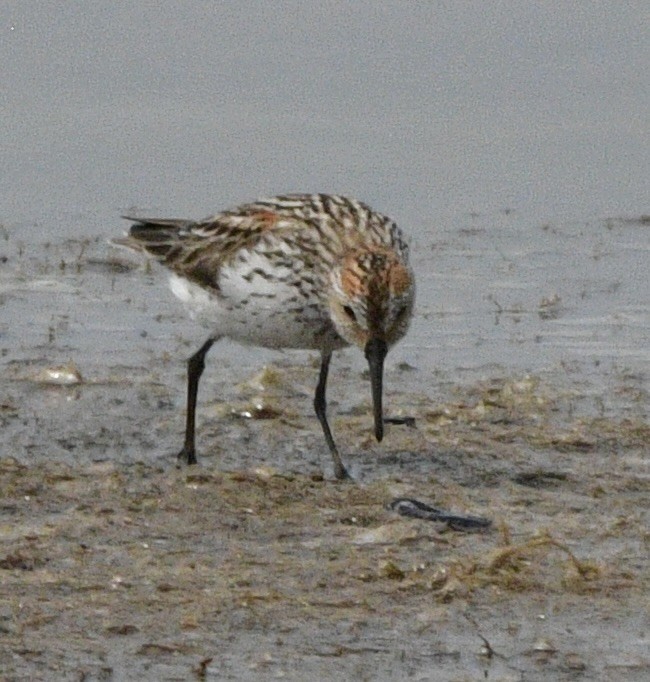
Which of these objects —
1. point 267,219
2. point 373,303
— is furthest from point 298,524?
point 267,219

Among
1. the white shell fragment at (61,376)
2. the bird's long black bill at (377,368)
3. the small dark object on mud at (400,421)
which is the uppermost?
the bird's long black bill at (377,368)

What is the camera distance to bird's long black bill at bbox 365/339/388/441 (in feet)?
28.0

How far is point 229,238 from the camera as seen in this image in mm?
9477

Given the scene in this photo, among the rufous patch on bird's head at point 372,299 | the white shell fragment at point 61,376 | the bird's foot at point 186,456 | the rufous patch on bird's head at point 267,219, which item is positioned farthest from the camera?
the white shell fragment at point 61,376

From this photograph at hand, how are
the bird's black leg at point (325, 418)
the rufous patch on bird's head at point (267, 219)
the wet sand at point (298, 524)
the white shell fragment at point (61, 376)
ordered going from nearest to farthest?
the wet sand at point (298, 524)
the bird's black leg at point (325, 418)
the rufous patch on bird's head at point (267, 219)
the white shell fragment at point (61, 376)

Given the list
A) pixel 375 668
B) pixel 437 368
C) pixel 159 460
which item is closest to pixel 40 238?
pixel 437 368

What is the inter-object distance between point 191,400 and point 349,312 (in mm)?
1175

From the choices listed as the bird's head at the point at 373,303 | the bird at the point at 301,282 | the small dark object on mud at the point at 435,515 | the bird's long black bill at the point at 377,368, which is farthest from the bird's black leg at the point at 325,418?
the small dark object on mud at the point at 435,515

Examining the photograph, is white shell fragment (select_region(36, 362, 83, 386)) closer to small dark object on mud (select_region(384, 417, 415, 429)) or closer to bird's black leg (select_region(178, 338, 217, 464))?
bird's black leg (select_region(178, 338, 217, 464))

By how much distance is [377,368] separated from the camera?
8.59 meters

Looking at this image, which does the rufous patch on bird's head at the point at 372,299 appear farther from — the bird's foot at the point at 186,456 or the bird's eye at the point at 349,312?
the bird's foot at the point at 186,456

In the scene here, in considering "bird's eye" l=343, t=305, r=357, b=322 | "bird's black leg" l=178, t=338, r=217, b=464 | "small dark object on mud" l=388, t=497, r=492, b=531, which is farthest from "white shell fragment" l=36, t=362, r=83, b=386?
"small dark object on mud" l=388, t=497, r=492, b=531

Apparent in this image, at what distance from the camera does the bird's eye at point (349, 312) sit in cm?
856

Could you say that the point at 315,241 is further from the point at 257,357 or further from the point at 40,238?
the point at 40,238
